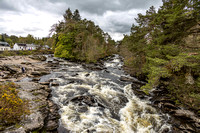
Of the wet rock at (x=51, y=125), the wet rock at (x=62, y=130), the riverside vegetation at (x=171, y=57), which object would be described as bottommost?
the wet rock at (x=62, y=130)

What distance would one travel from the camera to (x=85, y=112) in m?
7.81

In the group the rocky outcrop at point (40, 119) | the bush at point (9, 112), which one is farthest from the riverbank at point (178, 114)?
the bush at point (9, 112)

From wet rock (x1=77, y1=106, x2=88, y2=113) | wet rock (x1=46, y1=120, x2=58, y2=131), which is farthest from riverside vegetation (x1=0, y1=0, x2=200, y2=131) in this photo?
wet rock (x1=77, y1=106, x2=88, y2=113)

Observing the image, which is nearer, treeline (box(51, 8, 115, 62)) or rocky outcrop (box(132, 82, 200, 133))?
rocky outcrop (box(132, 82, 200, 133))

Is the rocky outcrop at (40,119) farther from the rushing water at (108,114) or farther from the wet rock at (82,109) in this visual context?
the wet rock at (82,109)

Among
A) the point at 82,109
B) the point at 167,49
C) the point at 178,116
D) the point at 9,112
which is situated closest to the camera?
the point at 9,112

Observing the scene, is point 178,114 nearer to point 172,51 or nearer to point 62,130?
point 172,51

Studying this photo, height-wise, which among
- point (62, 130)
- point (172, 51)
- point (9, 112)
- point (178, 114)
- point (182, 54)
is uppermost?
point (172, 51)

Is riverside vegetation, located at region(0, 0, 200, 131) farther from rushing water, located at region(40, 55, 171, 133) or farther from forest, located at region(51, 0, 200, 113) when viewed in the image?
rushing water, located at region(40, 55, 171, 133)

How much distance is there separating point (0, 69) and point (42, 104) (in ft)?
50.6

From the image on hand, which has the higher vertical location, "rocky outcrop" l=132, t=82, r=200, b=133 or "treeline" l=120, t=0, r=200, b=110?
"treeline" l=120, t=0, r=200, b=110

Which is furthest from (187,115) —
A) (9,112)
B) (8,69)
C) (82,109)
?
(8,69)

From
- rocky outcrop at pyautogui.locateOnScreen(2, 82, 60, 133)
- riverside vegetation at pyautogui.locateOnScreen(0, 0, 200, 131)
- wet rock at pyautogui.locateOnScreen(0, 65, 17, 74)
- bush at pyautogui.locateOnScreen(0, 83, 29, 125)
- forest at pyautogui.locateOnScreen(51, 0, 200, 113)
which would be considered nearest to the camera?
bush at pyautogui.locateOnScreen(0, 83, 29, 125)

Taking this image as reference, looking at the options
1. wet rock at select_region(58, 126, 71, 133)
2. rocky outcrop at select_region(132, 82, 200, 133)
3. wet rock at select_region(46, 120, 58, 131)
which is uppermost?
rocky outcrop at select_region(132, 82, 200, 133)
